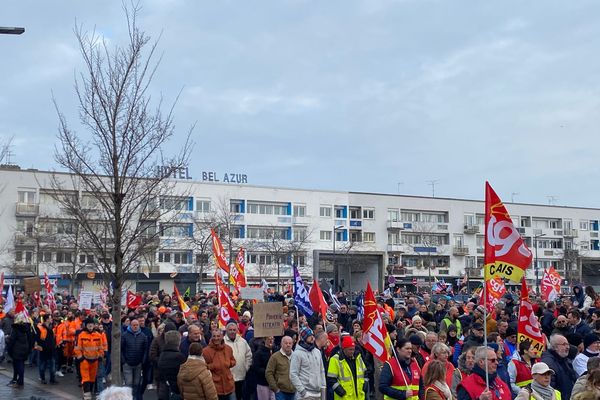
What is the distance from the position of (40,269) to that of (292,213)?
27.7 m

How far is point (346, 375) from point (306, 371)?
0.88 meters

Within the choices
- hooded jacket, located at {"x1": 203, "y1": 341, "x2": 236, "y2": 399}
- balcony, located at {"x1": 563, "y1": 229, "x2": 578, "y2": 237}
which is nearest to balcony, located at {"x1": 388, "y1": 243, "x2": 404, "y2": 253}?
balcony, located at {"x1": 563, "y1": 229, "x2": 578, "y2": 237}

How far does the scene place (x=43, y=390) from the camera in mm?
17859

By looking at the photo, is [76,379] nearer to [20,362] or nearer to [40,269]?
[20,362]

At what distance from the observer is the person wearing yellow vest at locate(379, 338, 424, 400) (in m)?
9.71

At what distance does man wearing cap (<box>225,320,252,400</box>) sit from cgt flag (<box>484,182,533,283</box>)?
Result: 583 centimetres

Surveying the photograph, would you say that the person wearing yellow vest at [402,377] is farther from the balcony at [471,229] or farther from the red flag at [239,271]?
the balcony at [471,229]

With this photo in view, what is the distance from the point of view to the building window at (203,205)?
77375 millimetres

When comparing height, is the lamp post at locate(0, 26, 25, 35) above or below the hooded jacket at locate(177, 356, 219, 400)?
above

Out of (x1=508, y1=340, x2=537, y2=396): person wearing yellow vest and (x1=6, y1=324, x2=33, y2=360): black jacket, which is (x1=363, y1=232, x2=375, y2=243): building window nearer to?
(x1=6, y1=324, x2=33, y2=360): black jacket

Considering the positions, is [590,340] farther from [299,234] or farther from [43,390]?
[299,234]

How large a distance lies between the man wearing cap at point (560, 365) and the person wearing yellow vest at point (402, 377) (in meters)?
1.68

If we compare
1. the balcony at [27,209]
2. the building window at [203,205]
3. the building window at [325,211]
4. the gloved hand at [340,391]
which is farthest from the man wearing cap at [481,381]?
the building window at [325,211]

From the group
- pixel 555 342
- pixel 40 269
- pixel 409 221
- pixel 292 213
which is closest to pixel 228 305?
pixel 555 342
